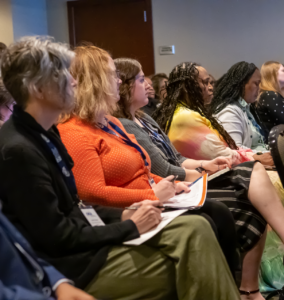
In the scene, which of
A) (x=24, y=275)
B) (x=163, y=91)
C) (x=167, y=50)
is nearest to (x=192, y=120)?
(x=24, y=275)

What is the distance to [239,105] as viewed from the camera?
121 inches

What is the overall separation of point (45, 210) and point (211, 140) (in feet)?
4.94

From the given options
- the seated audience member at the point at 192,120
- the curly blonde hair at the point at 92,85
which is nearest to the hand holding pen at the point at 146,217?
the curly blonde hair at the point at 92,85

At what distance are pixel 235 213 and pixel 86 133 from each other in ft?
2.35

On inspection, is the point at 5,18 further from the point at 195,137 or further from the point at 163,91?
the point at 195,137

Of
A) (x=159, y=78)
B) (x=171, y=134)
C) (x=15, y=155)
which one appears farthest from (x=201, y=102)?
(x=159, y=78)

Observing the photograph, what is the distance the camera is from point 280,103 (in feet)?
11.6

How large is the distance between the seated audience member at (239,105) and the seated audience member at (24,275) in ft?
6.68

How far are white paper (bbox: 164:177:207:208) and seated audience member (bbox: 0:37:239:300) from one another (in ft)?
0.60

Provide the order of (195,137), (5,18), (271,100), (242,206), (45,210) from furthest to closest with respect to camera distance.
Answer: (271,100)
(5,18)
(195,137)
(242,206)
(45,210)

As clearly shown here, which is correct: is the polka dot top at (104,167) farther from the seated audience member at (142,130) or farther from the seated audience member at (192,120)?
the seated audience member at (192,120)

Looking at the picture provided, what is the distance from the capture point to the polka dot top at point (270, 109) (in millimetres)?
3463


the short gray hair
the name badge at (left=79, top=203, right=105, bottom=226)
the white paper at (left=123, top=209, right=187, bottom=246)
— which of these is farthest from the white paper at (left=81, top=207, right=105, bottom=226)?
the short gray hair

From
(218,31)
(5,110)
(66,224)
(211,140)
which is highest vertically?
(218,31)
